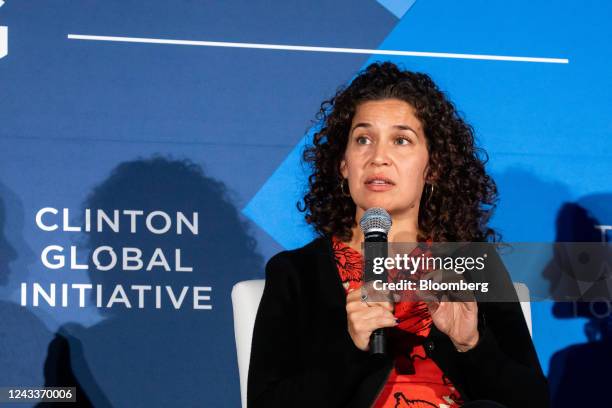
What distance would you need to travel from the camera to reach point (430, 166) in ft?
7.50

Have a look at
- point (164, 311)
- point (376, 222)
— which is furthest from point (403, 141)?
point (164, 311)

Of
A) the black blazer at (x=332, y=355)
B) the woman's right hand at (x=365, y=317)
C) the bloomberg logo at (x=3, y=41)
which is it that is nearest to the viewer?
the woman's right hand at (x=365, y=317)

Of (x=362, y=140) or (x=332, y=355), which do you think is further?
(x=362, y=140)

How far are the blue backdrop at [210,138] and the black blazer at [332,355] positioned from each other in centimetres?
78

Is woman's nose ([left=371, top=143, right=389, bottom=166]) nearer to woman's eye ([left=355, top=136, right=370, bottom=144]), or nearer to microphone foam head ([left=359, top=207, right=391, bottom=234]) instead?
woman's eye ([left=355, top=136, right=370, bottom=144])

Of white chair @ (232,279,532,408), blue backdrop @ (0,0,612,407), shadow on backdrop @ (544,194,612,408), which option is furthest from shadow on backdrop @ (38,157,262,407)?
shadow on backdrop @ (544,194,612,408)

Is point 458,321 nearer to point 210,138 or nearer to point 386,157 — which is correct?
point 386,157

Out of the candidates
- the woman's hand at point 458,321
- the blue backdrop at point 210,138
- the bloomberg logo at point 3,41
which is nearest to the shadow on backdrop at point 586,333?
the blue backdrop at point 210,138

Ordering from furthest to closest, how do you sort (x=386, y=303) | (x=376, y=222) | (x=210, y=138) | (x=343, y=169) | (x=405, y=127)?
(x=210, y=138) → (x=343, y=169) → (x=405, y=127) → (x=376, y=222) → (x=386, y=303)

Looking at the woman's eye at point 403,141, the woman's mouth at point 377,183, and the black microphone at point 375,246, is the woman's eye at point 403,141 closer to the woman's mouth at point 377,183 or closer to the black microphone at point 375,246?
the woman's mouth at point 377,183

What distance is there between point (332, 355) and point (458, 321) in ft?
0.95

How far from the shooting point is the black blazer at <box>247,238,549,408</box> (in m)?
1.87

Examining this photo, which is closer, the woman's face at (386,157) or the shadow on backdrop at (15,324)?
the woman's face at (386,157)

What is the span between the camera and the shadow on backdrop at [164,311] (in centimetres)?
269
